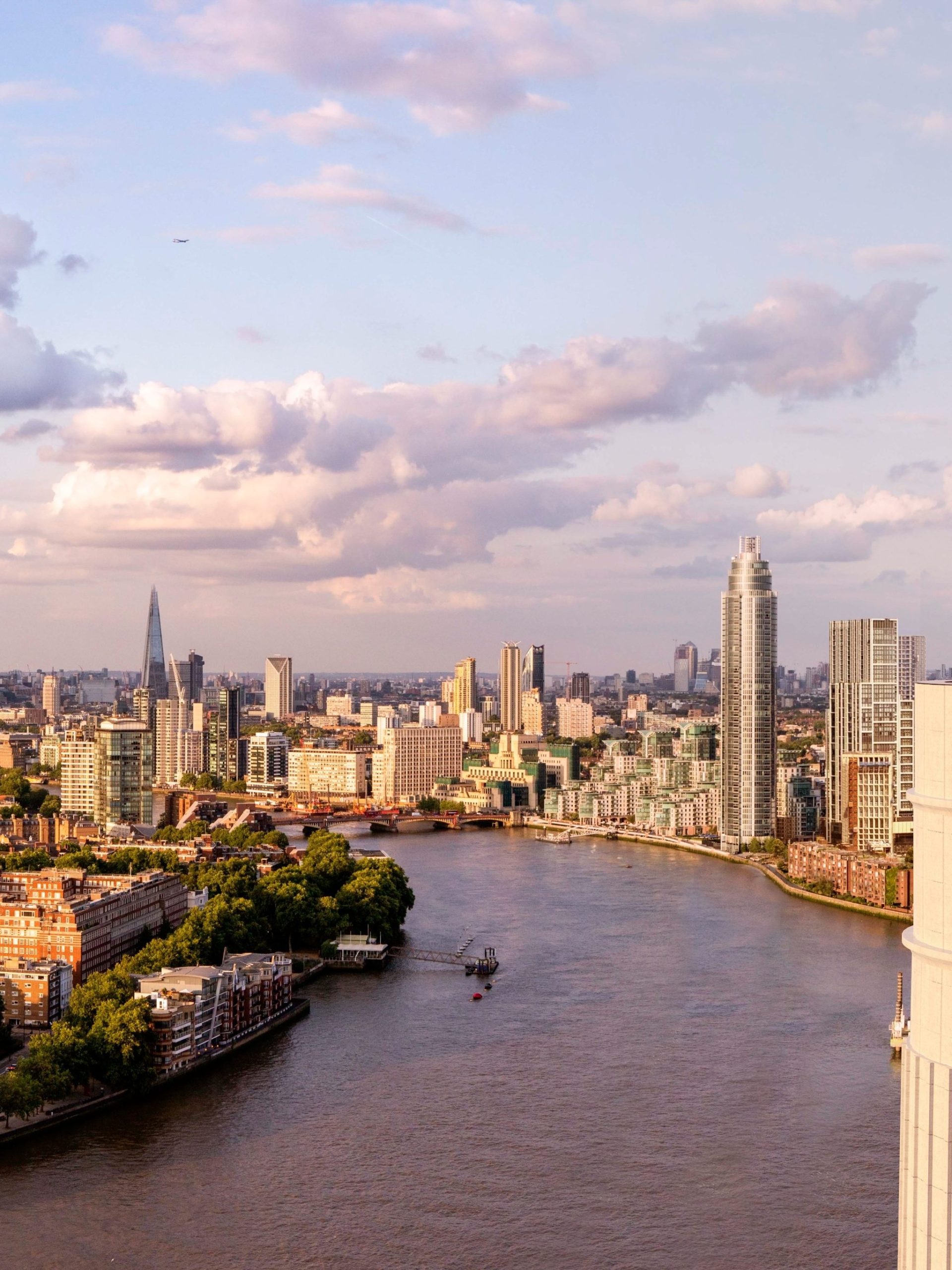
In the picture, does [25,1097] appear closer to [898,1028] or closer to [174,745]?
[898,1028]

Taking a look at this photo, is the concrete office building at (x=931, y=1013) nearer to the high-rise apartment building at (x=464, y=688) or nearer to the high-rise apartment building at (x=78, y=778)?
the high-rise apartment building at (x=78, y=778)

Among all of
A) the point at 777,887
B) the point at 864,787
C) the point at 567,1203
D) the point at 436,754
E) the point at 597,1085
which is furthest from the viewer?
the point at 436,754

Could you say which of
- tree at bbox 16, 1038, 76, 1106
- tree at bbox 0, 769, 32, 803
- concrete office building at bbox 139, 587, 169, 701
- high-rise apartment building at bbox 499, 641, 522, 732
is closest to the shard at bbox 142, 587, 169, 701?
concrete office building at bbox 139, 587, 169, 701

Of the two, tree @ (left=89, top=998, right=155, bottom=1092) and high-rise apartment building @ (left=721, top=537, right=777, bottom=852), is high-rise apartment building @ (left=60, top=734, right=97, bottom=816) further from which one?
tree @ (left=89, top=998, right=155, bottom=1092)

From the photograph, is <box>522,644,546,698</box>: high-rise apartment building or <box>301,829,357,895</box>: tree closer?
<box>301,829,357,895</box>: tree

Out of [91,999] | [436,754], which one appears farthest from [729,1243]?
[436,754]

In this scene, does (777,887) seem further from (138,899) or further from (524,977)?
(138,899)

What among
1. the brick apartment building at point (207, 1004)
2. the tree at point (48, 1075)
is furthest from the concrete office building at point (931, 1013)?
the brick apartment building at point (207, 1004)
